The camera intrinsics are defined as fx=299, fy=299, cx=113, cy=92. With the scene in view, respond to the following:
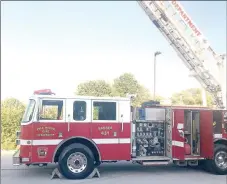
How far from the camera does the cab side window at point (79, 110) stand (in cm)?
846

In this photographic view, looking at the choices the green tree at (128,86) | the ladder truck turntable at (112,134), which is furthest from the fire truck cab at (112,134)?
the green tree at (128,86)

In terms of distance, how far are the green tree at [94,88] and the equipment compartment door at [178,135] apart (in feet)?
62.3

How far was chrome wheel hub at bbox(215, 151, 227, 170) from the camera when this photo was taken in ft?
31.0

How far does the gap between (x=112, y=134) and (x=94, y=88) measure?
19.9m

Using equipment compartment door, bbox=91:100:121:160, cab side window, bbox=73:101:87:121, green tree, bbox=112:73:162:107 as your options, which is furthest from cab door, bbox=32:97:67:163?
green tree, bbox=112:73:162:107

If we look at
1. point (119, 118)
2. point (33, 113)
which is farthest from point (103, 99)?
point (33, 113)

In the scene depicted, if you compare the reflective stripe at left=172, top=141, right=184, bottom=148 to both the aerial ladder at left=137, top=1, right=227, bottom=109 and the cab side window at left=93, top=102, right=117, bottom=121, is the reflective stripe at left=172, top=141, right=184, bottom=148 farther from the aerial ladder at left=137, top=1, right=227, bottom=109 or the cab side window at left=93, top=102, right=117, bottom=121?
the aerial ladder at left=137, top=1, right=227, bottom=109

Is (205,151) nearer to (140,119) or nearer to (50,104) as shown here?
(140,119)

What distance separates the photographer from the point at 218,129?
32.0 feet

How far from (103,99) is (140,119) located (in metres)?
1.40

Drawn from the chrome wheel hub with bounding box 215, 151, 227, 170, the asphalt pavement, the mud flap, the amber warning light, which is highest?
the amber warning light

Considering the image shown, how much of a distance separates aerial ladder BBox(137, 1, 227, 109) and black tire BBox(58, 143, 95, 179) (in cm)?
965

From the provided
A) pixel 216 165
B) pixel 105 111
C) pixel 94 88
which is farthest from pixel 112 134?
pixel 94 88

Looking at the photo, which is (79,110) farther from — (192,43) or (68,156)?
(192,43)
